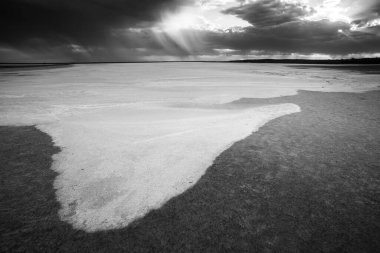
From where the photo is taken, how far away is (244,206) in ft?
11.2

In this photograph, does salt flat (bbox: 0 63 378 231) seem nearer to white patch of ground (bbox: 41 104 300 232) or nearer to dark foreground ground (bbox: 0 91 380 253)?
white patch of ground (bbox: 41 104 300 232)

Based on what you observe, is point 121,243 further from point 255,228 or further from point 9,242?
point 255,228

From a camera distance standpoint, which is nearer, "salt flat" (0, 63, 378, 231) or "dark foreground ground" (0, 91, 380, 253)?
"dark foreground ground" (0, 91, 380, 253)

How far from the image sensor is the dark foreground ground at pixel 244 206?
2.74 meters

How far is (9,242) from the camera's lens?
2.71m

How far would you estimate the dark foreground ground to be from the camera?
274cm

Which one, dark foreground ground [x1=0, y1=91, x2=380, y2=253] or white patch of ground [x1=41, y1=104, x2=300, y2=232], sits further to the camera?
white patch of ground [x1=41, y1=104, x2=300, y2=232]

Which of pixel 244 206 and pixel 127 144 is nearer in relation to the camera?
pixel 244 206

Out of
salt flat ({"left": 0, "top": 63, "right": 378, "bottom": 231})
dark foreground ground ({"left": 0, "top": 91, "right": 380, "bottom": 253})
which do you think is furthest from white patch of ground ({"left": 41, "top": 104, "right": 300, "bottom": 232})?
dark foreground ground ({"left": 0, "top": 91, "right": 380, "bottom": 253})

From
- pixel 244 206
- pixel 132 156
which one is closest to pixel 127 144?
pixel 132 156

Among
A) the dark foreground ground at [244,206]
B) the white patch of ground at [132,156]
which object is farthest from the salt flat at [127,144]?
the dark foreground ground at [244,206]

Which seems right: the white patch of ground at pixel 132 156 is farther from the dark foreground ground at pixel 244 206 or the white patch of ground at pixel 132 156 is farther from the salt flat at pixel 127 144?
the dark foreground ground at pixel 244 206

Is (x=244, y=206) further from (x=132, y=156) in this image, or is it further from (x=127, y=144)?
(x=127, y=144)

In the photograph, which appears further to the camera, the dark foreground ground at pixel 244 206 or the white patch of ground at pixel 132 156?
the white patch of ground at pixel 132 156
